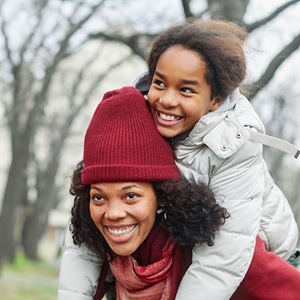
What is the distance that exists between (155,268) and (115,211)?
312 mm

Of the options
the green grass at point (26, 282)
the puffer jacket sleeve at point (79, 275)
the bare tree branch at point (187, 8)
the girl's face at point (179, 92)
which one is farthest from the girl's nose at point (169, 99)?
the green grass at point (26, 282)

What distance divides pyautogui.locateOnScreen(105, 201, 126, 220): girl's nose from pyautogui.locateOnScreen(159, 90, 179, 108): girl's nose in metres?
0.45

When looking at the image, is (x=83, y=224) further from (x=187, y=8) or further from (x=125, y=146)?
(x=187, y=8)

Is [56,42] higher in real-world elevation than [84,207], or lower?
higher

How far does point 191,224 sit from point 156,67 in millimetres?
692

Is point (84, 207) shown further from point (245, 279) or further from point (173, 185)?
point (245, 279)

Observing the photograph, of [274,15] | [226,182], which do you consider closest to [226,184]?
[226,182]

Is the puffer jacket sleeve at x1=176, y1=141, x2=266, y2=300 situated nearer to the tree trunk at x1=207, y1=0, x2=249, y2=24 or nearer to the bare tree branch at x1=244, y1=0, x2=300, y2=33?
the tree trunk at x1=207, y1=0, x2=249, y2=24

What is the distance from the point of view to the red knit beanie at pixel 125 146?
2.64 meters

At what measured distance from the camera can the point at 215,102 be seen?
2.78 m

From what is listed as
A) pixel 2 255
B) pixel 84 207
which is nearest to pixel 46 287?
pixel 2 255

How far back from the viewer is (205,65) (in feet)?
8.84

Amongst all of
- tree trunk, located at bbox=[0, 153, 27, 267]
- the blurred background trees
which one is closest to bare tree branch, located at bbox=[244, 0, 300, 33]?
the blurred background trees

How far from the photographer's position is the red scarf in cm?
273
